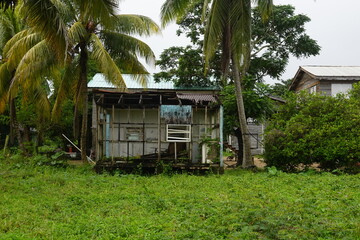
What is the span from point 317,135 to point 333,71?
9.76 meters

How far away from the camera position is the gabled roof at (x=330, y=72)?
21062mm

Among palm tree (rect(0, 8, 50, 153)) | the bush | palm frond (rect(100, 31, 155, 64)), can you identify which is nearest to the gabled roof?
the bush

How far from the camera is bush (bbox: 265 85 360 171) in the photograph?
14250 mm

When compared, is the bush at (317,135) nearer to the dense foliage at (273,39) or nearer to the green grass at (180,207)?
the green grass at (180,207)

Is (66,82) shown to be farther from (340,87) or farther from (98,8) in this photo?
(340,87)

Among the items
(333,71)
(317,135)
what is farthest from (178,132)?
(333,71)

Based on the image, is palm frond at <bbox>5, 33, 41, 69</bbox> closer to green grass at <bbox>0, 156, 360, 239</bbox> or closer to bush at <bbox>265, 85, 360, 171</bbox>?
green grass at <bbox>0, 156, 360, 239</bbox>

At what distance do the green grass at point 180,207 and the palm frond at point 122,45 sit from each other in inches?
230

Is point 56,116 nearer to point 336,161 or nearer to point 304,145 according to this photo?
point 304,145

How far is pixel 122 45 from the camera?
15.7 metres

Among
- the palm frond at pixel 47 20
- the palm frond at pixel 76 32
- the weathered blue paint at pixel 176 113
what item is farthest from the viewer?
the weathered blue paint at pixel 176 113

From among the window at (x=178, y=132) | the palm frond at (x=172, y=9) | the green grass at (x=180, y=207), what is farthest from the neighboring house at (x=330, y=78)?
the green grass at (x=180, y=207)

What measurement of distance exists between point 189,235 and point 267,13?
35.7ft

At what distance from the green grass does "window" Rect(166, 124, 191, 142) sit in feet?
6.75
